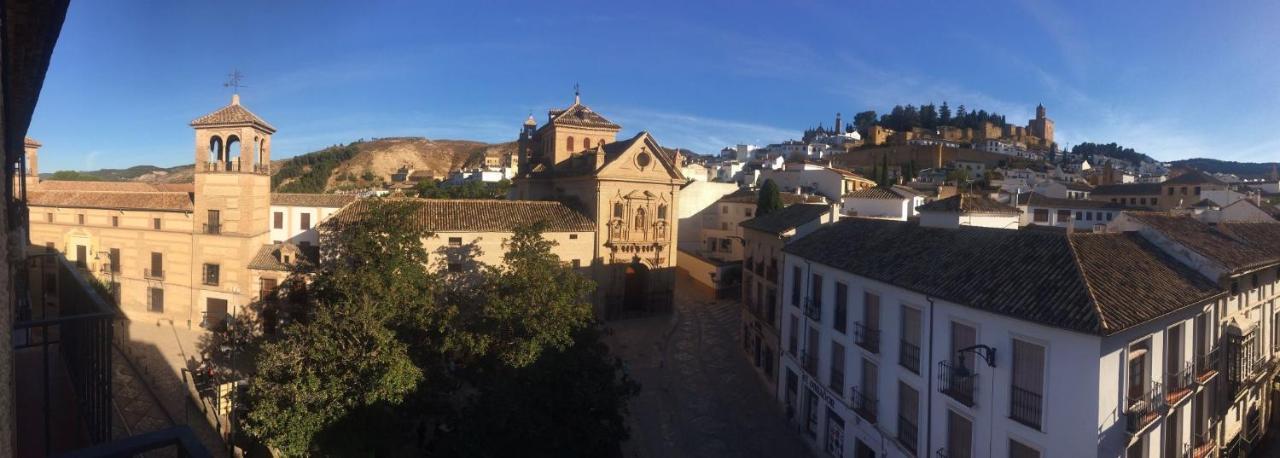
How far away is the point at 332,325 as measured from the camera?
14148mm

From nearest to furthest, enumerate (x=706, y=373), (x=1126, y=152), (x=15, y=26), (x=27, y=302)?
(x=15, y=26), (x=27, y=302), (x=706, y=373), (x=1126, y=152)

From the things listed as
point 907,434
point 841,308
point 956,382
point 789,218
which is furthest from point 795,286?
point 956,382

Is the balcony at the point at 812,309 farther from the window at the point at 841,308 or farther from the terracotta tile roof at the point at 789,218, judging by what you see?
the terracotta tile roof at the point at 789,218

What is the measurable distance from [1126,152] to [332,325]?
164 metres

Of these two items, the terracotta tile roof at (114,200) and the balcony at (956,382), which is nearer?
the balcony at (956,382)

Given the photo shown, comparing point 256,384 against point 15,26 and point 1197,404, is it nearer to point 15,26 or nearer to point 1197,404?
point 15,26

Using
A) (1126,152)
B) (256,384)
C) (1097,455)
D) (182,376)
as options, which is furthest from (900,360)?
(1126,152)

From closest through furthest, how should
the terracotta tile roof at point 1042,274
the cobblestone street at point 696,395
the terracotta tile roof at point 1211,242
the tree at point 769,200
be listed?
the terracotta tile roof at point 1042,274 → the terracotta tile roof at point 1211,242 → the cobblestone street at point 696,395 → the tree at point 769,200

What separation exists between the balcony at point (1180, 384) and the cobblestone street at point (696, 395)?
823 centimetres

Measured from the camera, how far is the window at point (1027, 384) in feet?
34.4

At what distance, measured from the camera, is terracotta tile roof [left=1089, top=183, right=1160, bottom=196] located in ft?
155

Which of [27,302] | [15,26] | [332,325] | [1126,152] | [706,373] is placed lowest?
[706,373]

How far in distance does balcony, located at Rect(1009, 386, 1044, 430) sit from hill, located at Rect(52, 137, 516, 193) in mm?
86221

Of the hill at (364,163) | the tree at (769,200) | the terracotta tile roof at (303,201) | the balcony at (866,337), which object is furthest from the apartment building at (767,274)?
the hill at (364,163)
